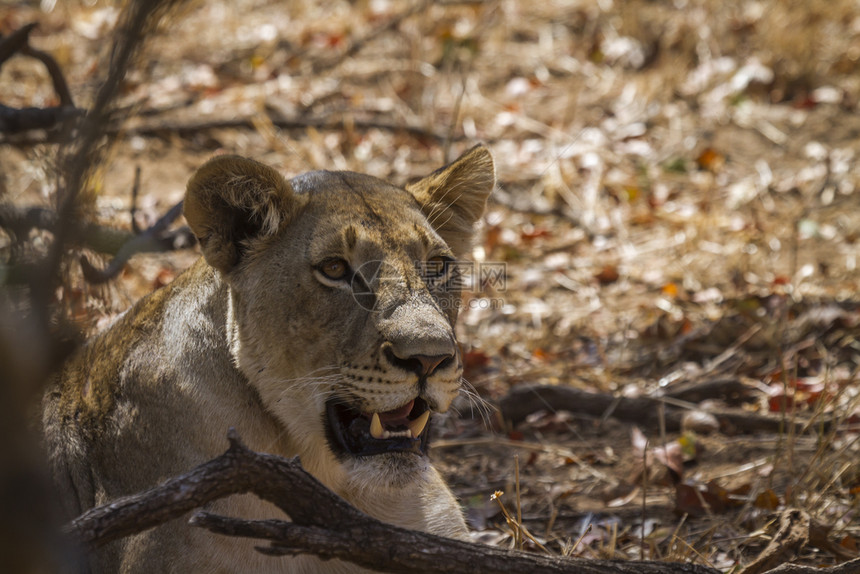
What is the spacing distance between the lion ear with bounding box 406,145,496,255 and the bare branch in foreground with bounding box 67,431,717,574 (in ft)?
5.91

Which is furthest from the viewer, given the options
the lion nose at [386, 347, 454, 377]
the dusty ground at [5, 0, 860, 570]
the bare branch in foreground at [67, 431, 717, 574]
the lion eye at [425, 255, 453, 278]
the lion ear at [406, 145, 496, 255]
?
the dusty ground at [5, 0, 860, 570]

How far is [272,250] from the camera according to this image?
347 cm

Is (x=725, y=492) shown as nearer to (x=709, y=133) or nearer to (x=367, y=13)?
(x=709, y=133)

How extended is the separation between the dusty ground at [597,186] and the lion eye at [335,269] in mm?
1003

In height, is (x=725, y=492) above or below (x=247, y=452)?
below

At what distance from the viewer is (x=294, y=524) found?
232 cm

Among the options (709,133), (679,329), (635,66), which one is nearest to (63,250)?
(679,329)

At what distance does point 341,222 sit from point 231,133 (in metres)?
6.09

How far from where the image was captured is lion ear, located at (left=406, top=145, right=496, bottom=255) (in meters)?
4.01

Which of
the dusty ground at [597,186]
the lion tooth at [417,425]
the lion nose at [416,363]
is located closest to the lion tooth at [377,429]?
the lion tooth at [417,425]

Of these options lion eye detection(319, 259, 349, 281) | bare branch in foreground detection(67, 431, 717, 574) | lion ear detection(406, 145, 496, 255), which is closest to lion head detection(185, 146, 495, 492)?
lion eye detection(319, 259, 349, 281)

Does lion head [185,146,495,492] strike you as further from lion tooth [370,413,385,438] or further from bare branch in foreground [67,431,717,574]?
bare branch in foreground [67,431,717,574]

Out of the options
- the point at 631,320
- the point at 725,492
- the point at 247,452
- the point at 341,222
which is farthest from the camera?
the point at 631,320

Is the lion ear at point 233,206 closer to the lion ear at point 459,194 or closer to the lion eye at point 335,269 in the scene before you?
the lion eye at point 335,269
